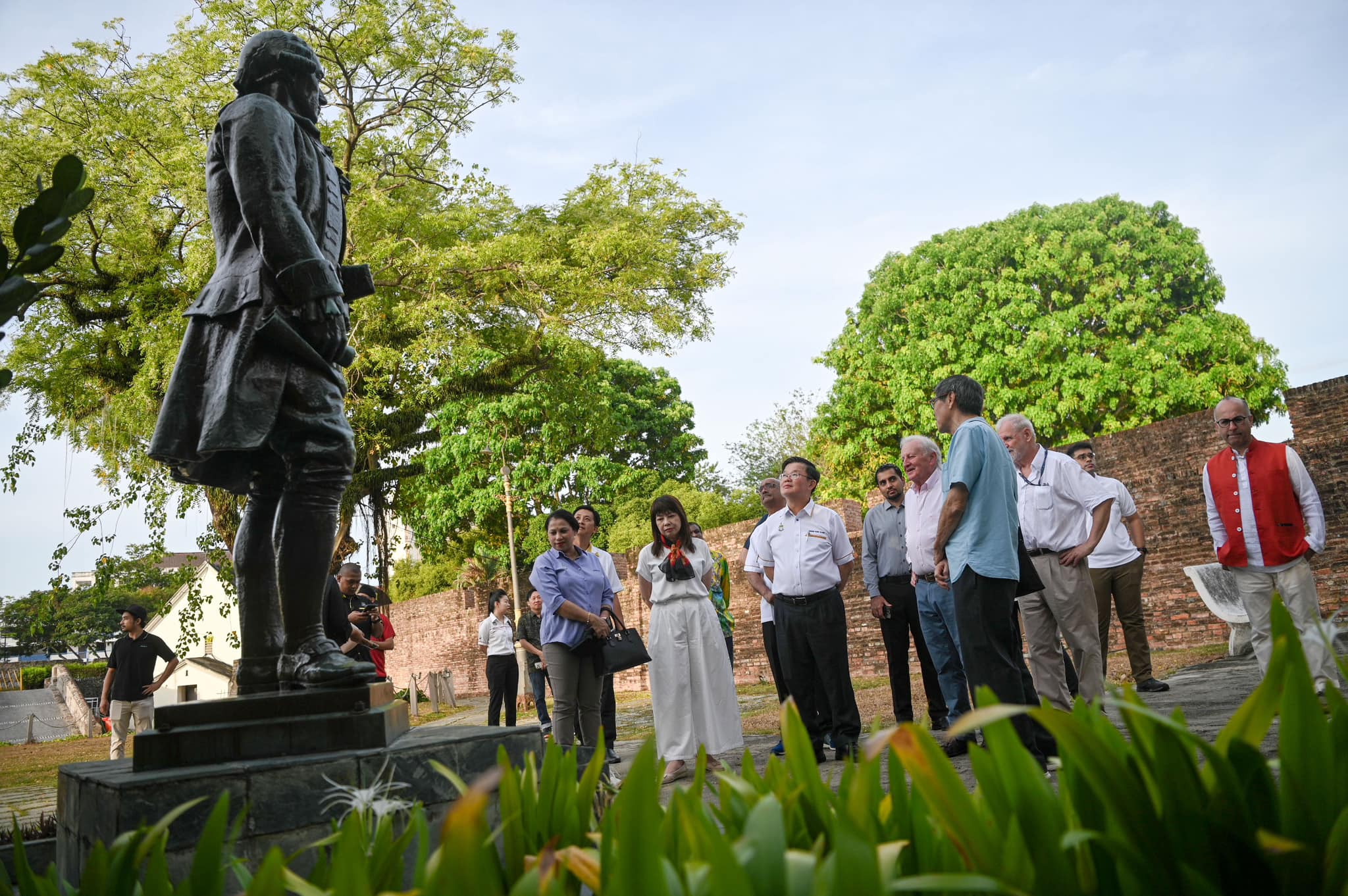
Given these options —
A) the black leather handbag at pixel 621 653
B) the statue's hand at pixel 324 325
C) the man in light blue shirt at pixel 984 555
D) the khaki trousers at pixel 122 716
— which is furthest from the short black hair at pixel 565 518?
the khaki trousers at pixel 122 716

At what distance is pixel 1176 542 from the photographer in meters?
12.2

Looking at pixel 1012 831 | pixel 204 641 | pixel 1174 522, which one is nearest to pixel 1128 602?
pixel 1174 522

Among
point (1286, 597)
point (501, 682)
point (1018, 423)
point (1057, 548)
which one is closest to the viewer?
point (1057, 548)

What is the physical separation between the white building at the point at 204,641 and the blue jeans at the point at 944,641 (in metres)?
10.6

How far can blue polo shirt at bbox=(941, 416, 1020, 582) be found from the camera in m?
4.29

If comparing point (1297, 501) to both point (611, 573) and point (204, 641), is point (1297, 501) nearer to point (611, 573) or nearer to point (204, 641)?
point (611, 573)

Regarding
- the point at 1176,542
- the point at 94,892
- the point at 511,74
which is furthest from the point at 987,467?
the point at 511,74

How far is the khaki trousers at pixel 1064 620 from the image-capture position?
5.11 m

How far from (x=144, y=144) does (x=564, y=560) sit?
13876 mm

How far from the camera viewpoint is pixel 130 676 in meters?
10.2

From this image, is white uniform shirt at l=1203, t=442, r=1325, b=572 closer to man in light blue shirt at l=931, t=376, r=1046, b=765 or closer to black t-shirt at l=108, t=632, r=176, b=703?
man in light blue shirt at l=931, t=376, r=1046, b=765

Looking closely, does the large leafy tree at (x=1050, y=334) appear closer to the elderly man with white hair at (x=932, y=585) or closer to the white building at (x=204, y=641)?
the white building at (x=204, y=641)

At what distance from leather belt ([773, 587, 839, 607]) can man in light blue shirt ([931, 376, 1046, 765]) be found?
176 cm

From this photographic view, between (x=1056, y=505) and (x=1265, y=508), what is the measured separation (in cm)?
124
